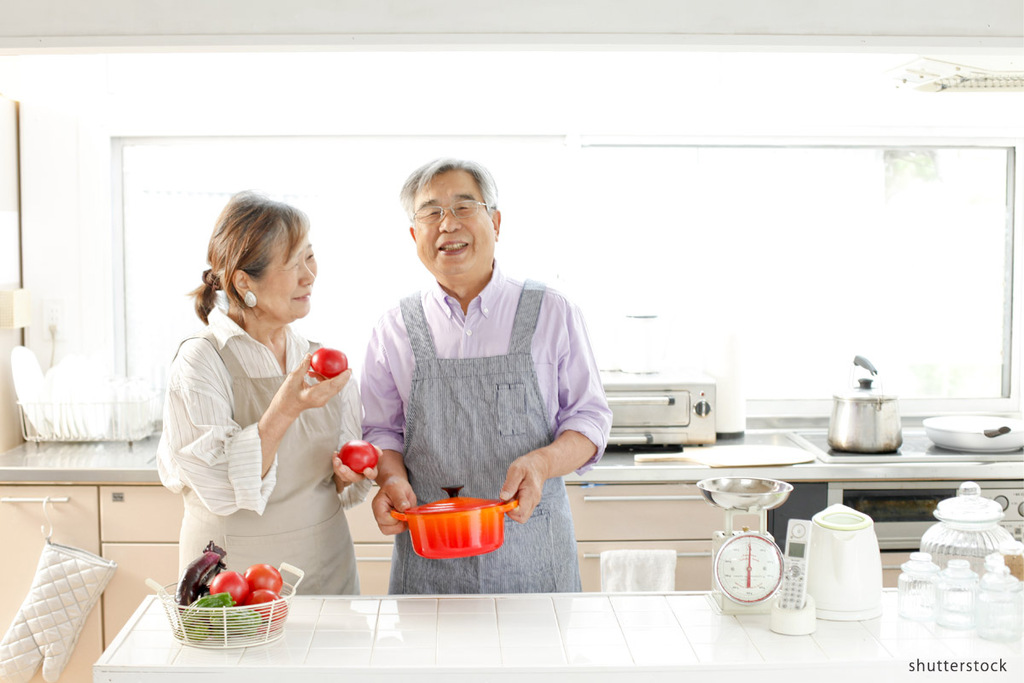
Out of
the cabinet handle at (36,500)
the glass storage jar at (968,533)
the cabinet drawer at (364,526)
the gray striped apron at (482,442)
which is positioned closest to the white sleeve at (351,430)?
the gray striped apron at (482,442)

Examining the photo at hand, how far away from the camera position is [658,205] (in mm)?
3705

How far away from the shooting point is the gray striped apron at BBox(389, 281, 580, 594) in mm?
2119

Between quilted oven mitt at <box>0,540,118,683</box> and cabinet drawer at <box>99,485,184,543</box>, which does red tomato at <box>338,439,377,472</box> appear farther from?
quilted oven mitt at <box>0,540,118,683</box>

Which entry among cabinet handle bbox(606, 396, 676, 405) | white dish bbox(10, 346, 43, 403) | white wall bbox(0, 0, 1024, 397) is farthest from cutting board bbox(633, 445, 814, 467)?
white dish bbox(10, 346, 43, 403)

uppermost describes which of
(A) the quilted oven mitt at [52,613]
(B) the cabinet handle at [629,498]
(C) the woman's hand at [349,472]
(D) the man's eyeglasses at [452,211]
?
(D) the man's eyeglasses at [452,211]

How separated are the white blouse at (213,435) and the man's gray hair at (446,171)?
1.52 feet

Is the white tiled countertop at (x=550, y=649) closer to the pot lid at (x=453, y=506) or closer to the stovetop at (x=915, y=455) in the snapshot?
the pot lid at (x=453, y=506)

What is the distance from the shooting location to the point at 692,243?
3717 mm

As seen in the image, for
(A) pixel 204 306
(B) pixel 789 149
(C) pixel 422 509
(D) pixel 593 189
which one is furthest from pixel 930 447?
(A) pixel 204 306

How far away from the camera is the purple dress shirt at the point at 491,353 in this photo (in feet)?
7.06

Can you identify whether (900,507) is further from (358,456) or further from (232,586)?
(232,586)

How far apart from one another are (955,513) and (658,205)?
2.15 metres

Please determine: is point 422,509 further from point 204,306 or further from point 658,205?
point 658,205

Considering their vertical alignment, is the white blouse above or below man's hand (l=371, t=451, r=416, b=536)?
above
